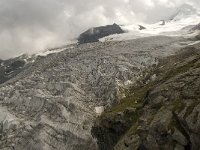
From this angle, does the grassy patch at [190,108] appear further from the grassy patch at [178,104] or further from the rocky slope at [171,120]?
the grassy patch at [178,104]

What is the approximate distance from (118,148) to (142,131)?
7988 mm

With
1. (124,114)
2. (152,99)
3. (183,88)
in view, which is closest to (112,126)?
(124,114)

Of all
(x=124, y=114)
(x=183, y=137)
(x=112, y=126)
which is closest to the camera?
(x=183, y=137)

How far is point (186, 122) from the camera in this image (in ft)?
247

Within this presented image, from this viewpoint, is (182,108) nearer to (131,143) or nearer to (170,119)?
(170,119)

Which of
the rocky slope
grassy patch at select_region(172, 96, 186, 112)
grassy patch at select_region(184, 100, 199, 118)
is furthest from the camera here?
grassy patch at select_region(172, 96, 186, 112)

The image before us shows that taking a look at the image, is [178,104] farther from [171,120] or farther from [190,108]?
[190,108]

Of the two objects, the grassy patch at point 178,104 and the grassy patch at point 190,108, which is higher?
the grassy patch at point 190,108

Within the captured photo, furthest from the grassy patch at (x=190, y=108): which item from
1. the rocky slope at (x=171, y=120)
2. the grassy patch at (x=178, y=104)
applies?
the grassy patch at (x=178, y=104)

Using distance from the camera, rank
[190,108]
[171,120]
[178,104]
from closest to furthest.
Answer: [190,108] < [171,120] < [178,104]

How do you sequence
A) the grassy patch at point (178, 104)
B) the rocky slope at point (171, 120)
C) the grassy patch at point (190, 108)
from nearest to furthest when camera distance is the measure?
the rocky slope at point (171, 120)
the grassy patch at point (190, 108)
the grassy patch at point (178, 104)

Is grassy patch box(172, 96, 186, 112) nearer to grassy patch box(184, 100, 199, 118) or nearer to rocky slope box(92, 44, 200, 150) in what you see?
rocky slope box(92, 44, 200, 150)

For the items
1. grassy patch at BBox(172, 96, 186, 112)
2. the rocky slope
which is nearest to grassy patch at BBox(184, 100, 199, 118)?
the rocky slope

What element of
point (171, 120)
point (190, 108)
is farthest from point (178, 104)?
point (190, 108)
